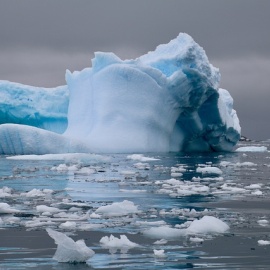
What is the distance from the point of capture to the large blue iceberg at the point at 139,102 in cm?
2447

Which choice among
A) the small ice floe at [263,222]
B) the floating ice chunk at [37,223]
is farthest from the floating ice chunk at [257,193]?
the floating ice chunk at [37,223]

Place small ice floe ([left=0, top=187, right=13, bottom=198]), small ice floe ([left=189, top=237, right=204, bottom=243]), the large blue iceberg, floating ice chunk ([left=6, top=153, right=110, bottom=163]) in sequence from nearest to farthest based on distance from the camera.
Answer: 1. small ice floe ([left=189, top=237, right=204, bottom=243])
2. small ice floe ([left=0, top=187, right=13, bottom=198])
3. floating ice chunk ([left=6, top=153, right=110, bottom=163])
4. the large blue iceberg

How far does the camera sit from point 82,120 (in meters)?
26.1

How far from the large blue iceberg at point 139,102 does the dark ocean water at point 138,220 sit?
1122cm

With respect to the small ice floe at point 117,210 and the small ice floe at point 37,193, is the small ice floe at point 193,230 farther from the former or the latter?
the small ice floe at point 37,193

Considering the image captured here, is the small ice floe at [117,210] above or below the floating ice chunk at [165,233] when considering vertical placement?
above

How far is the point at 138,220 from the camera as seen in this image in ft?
23.1

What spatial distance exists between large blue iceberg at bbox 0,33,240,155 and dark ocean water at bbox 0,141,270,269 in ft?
36.8

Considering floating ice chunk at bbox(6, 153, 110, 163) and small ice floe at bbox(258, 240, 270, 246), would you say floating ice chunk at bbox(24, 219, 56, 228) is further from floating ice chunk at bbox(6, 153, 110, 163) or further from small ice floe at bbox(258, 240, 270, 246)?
floating ice chunk at bbox(6, 153, 110, 163)

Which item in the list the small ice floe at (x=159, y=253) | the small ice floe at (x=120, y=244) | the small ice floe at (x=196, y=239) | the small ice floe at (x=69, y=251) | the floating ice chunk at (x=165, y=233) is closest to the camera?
the small ice floe at (x=69, y=251)

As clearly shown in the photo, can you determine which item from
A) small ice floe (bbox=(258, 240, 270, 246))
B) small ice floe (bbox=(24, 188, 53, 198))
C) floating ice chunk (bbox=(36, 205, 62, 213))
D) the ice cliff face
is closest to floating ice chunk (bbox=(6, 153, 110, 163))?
the ice cliff face

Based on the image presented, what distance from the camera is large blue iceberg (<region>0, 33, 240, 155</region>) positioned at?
2447 cm

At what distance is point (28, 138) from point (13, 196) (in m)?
12.7

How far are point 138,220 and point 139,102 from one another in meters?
18.3
